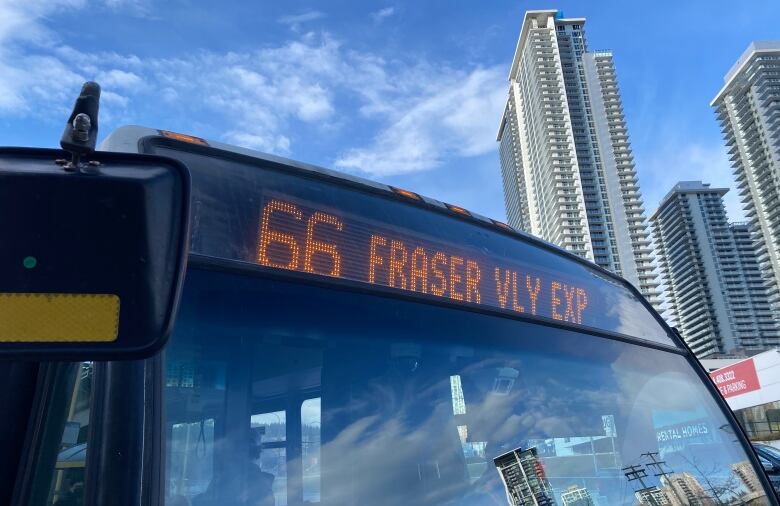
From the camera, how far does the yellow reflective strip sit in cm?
76

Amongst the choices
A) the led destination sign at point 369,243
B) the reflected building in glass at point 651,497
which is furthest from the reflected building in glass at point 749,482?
the led destination sign at point 369,243

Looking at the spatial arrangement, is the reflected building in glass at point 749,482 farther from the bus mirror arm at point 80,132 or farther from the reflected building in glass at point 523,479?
the bus mirror arm at point 80,132

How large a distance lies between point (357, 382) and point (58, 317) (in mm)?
1051

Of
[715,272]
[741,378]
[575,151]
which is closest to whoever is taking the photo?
[741,378]

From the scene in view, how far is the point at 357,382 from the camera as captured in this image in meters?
1.73

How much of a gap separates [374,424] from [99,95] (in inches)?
44.7

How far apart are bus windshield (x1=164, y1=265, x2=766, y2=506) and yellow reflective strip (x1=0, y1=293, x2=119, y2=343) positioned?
587 mm

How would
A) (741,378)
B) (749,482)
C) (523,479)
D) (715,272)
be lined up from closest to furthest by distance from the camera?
(523,479)
(749,482)
(741,378)
(715,272)

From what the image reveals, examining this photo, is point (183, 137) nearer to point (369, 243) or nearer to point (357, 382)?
point (369, 243)

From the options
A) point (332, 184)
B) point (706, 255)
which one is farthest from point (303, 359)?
point (706, 255)

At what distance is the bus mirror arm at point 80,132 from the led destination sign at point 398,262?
78cm

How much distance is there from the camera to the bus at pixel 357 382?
126 cm

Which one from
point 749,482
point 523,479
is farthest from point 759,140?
point 523,479

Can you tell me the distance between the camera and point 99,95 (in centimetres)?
102
